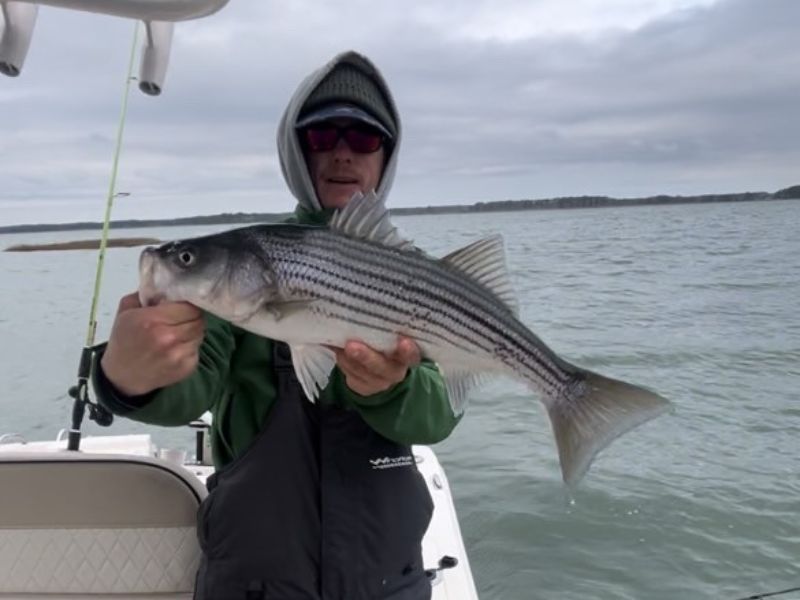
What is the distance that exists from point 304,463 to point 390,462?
305 millimetres

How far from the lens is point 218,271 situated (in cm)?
227

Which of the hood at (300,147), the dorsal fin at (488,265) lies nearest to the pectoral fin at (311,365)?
the dorsal fin at (488,265)

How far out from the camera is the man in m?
2.50

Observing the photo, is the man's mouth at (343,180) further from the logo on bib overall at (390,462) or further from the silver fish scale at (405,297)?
the logo on bib overall at (390,462)

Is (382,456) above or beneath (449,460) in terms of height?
above

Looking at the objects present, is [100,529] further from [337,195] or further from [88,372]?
[337,195]

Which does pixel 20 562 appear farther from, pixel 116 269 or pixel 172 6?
pixel 116 269

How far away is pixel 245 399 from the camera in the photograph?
2.70m

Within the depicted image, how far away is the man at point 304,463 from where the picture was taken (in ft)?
8.20

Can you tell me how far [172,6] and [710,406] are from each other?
10390mm

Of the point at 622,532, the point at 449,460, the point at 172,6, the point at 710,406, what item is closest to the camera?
the point at 172,6

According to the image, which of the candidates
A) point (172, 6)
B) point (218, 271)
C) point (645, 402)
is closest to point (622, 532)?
point (645, 402)

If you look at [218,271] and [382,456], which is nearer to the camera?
[218,271]

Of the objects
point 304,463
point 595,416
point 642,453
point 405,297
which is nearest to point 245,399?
point 304,463
